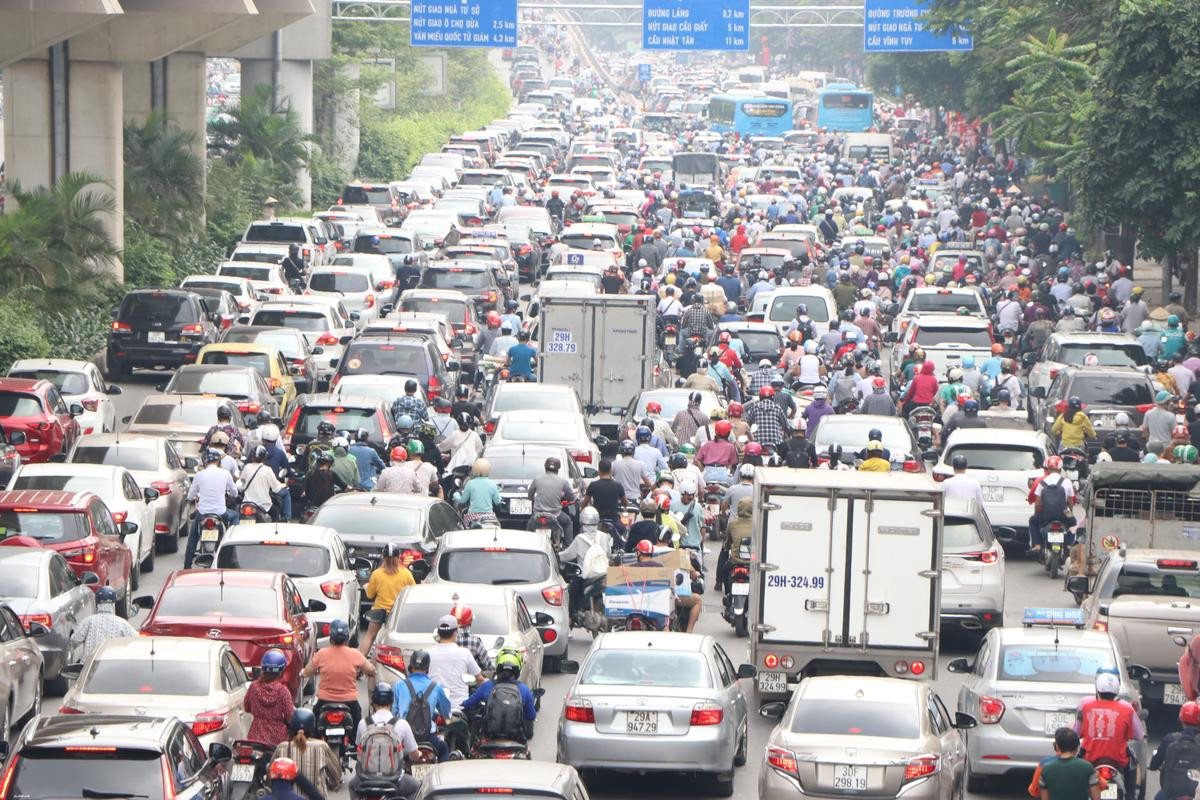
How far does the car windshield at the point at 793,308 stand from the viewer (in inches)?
1592

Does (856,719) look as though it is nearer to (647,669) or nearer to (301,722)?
(647,669)

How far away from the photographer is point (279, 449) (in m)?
Answer: 25.7

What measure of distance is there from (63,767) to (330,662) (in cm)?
387

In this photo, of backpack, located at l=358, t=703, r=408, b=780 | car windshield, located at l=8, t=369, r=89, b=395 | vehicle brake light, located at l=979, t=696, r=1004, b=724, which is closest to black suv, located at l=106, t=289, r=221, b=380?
car windshield, located at l=8, t=369, r=89, b=395

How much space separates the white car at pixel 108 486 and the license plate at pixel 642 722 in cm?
852

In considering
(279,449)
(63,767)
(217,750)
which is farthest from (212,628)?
(279,449)

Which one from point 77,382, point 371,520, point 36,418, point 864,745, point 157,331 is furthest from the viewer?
point 157,331

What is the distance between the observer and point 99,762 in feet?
43.7

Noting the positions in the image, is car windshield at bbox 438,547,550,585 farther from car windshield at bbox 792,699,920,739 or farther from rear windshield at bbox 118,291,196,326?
rear windshield at bbox 118,291,196,326

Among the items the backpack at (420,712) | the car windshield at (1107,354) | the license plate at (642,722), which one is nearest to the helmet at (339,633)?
the backpack at (420,712)

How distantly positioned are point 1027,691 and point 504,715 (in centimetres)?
392

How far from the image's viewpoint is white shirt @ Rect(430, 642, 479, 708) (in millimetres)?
16969

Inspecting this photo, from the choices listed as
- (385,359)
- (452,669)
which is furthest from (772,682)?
(385,359)

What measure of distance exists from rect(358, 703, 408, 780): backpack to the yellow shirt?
567 cm
